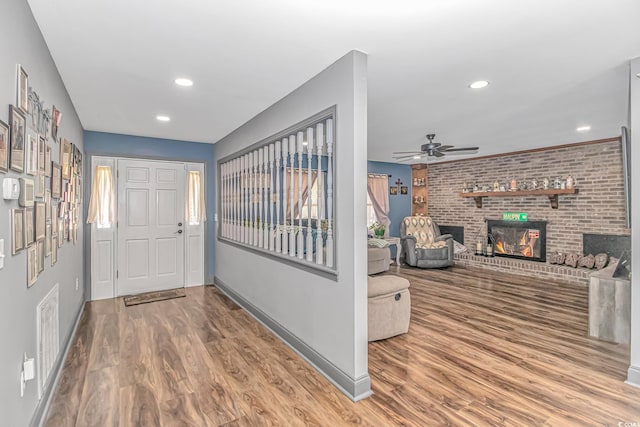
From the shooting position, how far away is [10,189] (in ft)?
4.84

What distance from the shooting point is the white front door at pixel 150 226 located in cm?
498

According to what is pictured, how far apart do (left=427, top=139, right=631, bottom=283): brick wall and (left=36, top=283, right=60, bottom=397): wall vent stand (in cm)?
699

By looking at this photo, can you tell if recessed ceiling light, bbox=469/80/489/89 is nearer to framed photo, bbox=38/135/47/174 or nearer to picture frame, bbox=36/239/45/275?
framed photo, bbox=38/135/47/174

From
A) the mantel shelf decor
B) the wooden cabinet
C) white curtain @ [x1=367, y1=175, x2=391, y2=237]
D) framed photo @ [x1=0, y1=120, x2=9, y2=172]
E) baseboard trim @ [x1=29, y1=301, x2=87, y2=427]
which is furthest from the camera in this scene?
the wooden cabinet

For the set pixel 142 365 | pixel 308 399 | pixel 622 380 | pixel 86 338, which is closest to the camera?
pixel 308 399

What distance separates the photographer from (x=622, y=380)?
251 centimetres

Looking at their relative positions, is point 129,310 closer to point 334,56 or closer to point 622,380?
point 334,56

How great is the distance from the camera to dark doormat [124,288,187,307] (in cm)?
464

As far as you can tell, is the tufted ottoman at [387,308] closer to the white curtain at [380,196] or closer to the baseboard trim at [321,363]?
the baseboard trim at [321,363]

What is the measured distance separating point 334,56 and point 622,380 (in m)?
3.23

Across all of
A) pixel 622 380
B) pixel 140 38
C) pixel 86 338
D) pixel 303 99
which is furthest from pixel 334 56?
pixel 86 338

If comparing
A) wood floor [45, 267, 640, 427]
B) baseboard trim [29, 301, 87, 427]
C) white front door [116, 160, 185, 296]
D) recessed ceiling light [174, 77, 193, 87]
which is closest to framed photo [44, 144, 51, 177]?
recessed ceiling light [174, 77, 193, 87]

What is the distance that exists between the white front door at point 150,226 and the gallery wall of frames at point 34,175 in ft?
7.03

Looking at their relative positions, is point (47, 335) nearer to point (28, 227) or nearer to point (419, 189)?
point (28, 227)
